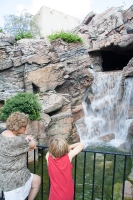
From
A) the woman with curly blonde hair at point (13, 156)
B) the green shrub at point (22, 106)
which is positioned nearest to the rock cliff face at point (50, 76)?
the green shrub at point (22, 106)

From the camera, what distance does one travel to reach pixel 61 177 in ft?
8.84

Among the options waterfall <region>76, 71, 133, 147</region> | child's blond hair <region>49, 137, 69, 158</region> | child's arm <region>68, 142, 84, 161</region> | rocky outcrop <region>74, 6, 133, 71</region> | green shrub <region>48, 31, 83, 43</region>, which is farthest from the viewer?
rocky outcrop <region>74, 6, 133, 71</region>

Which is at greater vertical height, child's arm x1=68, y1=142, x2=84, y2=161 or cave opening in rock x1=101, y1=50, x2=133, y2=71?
cave opening in rock x1=101, y1=50, x2=133, y2=71

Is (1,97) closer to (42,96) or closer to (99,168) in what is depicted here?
(42,96)

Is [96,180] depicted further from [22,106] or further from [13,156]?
[13,156]

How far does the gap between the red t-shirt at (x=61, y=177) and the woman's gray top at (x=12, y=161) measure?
0.44m

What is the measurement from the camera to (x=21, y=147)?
2771mm

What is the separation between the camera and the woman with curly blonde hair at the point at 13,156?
271 cm

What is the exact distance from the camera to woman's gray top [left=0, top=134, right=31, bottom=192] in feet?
8.87

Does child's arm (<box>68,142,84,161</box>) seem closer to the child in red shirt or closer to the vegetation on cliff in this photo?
→ the child in red shirt

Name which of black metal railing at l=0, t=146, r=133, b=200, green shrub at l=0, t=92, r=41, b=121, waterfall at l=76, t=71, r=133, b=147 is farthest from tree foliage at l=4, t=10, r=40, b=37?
black metal railing at l=0, t=146, r=133, b=200

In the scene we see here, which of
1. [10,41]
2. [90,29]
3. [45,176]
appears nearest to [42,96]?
[10,41]

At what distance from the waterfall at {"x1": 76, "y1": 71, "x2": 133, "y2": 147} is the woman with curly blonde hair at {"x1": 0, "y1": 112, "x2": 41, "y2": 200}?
8708 mm

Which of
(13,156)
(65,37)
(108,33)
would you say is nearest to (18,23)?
(65,37)
